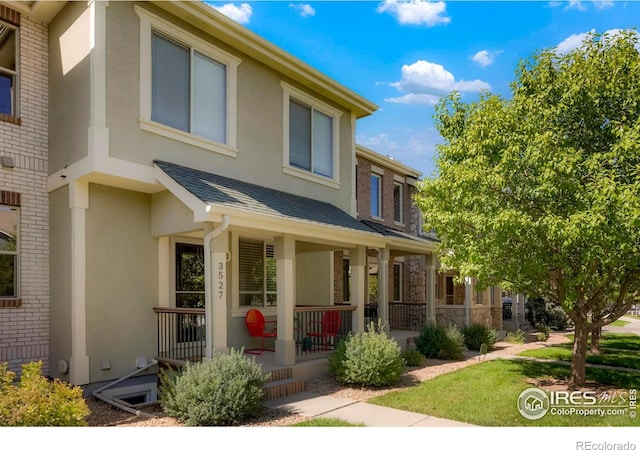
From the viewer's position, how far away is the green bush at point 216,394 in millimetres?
6215

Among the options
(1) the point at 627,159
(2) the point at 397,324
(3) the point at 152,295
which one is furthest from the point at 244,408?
(2) the point at 397,324

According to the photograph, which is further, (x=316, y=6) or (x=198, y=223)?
(x=316, y=6)

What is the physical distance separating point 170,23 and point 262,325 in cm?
622

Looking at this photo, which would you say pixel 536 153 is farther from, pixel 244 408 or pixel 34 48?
pixel 34 48

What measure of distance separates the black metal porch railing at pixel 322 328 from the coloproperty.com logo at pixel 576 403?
4.07 metres

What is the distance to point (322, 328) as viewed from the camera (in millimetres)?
10641

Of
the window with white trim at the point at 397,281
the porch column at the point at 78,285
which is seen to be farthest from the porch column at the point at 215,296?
the window with white trim at the point at 397,281

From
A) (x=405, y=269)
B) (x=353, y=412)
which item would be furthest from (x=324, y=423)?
(x=405, y=269)

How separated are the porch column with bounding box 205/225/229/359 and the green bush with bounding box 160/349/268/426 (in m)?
0.66

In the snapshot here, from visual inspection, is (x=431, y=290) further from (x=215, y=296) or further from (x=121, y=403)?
(x=121, y=403)

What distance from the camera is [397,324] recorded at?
16.6m

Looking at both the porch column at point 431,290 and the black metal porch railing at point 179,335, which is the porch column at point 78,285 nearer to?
the black metal porch railing at point 179,335

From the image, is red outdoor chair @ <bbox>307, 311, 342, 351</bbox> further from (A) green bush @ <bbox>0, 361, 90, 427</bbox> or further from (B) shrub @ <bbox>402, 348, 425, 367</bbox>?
(A) green bush @ <bbox>0, 361, 90, 427</bbox>

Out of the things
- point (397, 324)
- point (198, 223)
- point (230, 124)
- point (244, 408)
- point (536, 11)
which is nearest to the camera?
point (244, 408)
